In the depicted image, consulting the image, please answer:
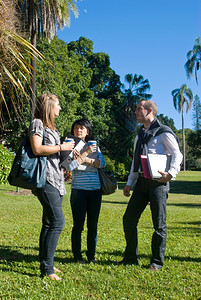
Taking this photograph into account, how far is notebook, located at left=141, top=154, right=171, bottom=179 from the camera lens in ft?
12.7

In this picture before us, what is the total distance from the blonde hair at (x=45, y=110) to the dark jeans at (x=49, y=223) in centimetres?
69

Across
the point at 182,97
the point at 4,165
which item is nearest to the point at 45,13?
the point at 4,165

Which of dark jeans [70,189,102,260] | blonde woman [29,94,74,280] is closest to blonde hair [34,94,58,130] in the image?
blonde woman [29,94,74,280]

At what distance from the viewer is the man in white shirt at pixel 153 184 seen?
3.98 metres

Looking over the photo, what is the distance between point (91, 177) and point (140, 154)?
700 millimetres

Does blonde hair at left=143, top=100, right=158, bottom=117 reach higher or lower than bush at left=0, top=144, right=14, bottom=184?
higher

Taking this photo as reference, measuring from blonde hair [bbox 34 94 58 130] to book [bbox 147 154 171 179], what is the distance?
47.4 inches

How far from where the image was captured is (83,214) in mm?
4266

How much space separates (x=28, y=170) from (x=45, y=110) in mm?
721

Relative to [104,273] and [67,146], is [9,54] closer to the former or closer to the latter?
[67,146]

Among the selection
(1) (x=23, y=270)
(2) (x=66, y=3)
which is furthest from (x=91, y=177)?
(2) (x=66, y=3)

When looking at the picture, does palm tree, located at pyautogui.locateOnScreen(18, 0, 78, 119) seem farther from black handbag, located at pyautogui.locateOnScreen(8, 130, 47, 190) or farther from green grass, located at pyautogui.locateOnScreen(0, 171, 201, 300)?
black handbag, located at pyautogui.locateOnScreen(8, 130, 47, 190)

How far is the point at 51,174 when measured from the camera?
11.8 feet

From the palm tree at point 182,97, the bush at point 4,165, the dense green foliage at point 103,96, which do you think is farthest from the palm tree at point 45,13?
the palm tree at point 182,97
